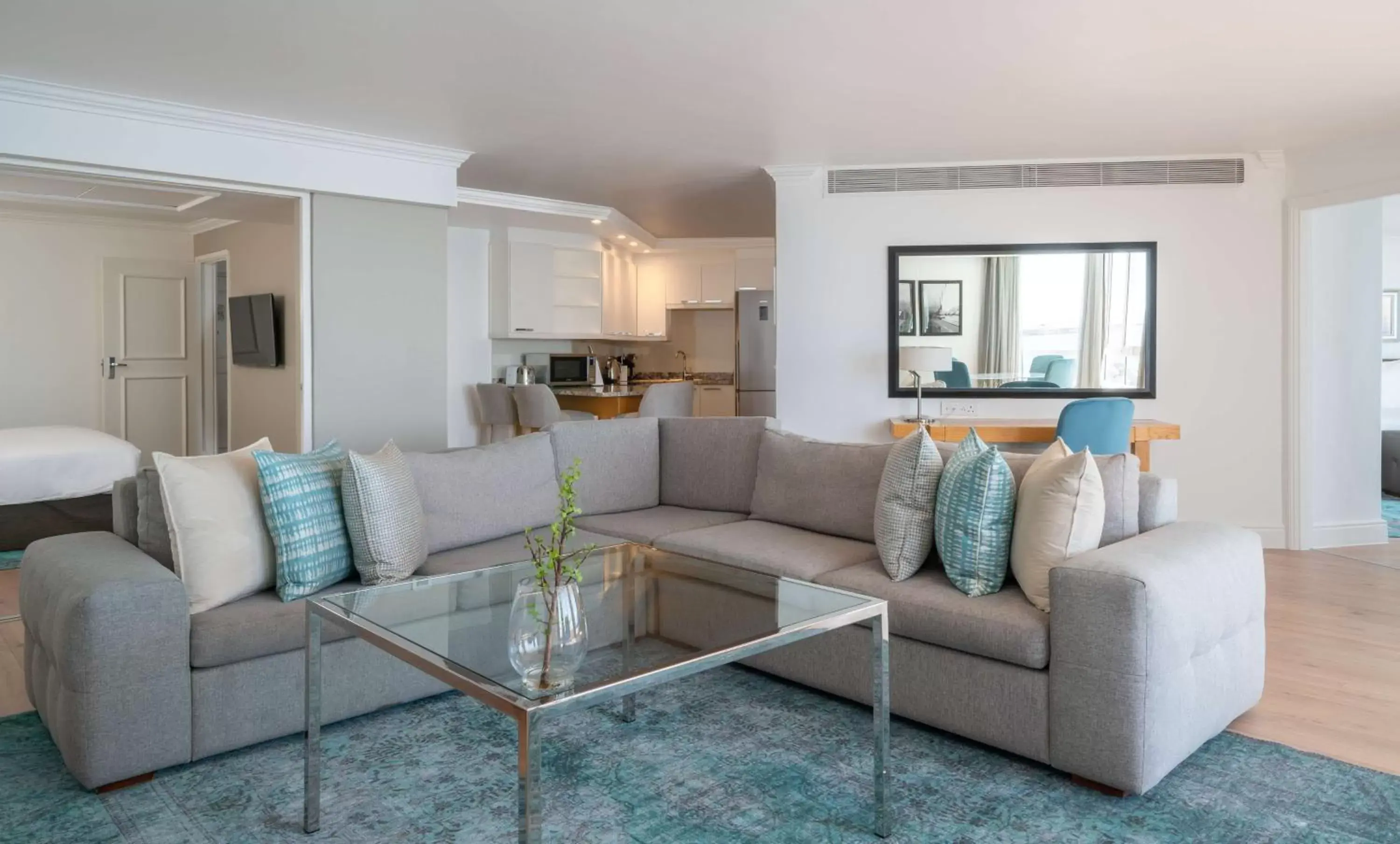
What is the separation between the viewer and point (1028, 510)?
263 cm

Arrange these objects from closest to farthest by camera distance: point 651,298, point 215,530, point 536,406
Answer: point 215,530
point 536,406
point 651,298

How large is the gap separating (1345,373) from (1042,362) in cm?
185

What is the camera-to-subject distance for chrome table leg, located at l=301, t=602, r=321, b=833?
2139 mm

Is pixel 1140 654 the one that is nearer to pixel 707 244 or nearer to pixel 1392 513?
pixel 1392 513

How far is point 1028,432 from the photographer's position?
5305mm

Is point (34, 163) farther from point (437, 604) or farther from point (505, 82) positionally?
point (437, 604)

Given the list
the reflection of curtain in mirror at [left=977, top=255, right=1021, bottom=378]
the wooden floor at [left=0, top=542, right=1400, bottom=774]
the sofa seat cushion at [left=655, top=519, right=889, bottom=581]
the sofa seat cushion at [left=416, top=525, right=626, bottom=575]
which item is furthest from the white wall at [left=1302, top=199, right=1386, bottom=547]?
the sofa seat cushion at [left=416, top=525, right=626, bottom=575]

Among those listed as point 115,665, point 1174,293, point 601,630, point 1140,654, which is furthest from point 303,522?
point 1174,293

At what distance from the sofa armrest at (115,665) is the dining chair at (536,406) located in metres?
4.11

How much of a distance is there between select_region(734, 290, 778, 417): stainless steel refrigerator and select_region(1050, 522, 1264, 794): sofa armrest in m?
6.21

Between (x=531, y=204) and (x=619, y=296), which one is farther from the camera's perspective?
(x=619, y=296)

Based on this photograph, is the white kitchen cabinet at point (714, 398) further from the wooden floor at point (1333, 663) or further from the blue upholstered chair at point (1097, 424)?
the wooden floor at point (1333, 663)

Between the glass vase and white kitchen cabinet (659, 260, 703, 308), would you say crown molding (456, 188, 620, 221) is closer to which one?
white kitchen cabinet (659, 260, 703, 308)

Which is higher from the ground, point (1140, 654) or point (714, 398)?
point (714, 398)
